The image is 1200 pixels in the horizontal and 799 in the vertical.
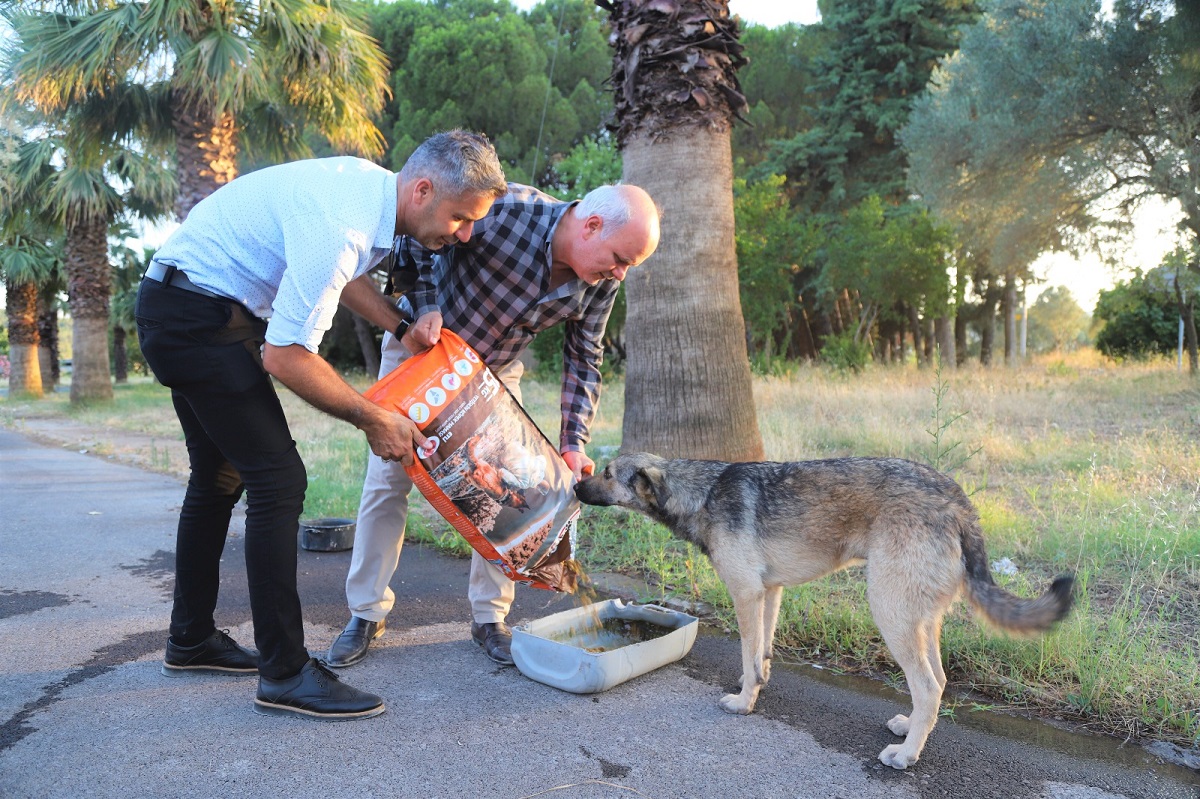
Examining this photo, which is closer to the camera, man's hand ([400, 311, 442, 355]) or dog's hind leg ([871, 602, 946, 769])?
dog's hind leg ([871, 602, 946, 769])

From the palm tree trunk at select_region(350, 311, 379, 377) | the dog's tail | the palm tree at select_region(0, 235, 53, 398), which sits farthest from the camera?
the palm tree at select_region(0, 235, 53, 398)

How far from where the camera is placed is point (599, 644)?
4.06m

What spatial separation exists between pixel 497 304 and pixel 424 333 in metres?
0.53

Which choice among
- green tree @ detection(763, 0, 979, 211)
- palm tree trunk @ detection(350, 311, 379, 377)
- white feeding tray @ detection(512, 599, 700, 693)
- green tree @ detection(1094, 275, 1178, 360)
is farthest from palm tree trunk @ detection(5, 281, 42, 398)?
green tree @ detection(1094, 275, 1178, 360)

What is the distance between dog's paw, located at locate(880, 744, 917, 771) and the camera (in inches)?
114

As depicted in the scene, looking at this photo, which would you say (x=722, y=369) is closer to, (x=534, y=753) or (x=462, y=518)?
(x=462, y=518)

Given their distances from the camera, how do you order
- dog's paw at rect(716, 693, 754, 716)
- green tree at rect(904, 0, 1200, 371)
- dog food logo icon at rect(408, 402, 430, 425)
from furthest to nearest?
green tree at rect(904, 0, 1200, 371), dog's paw at rect(716, 693, 754, 716), dog food logo icon at rect(408, 402, 430, 425)

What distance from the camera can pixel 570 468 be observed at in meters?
3.99

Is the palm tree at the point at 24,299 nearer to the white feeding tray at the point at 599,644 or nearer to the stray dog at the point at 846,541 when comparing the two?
the white feeding tray at the point at 599,644

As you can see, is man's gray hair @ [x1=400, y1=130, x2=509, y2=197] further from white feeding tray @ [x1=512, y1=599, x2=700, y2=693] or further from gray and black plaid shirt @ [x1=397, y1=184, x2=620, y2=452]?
white feeding tray @ [x1=512, y1=599, x2=700, y2=693]

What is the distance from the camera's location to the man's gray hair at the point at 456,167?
300cm

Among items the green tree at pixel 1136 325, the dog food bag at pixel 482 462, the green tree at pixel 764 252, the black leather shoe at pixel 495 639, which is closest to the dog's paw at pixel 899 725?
the dog food bag at pixel 482 462

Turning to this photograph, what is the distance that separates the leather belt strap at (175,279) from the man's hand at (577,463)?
172 centimetres

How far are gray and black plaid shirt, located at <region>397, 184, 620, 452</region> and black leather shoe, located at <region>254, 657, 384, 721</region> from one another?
62.5 inches
